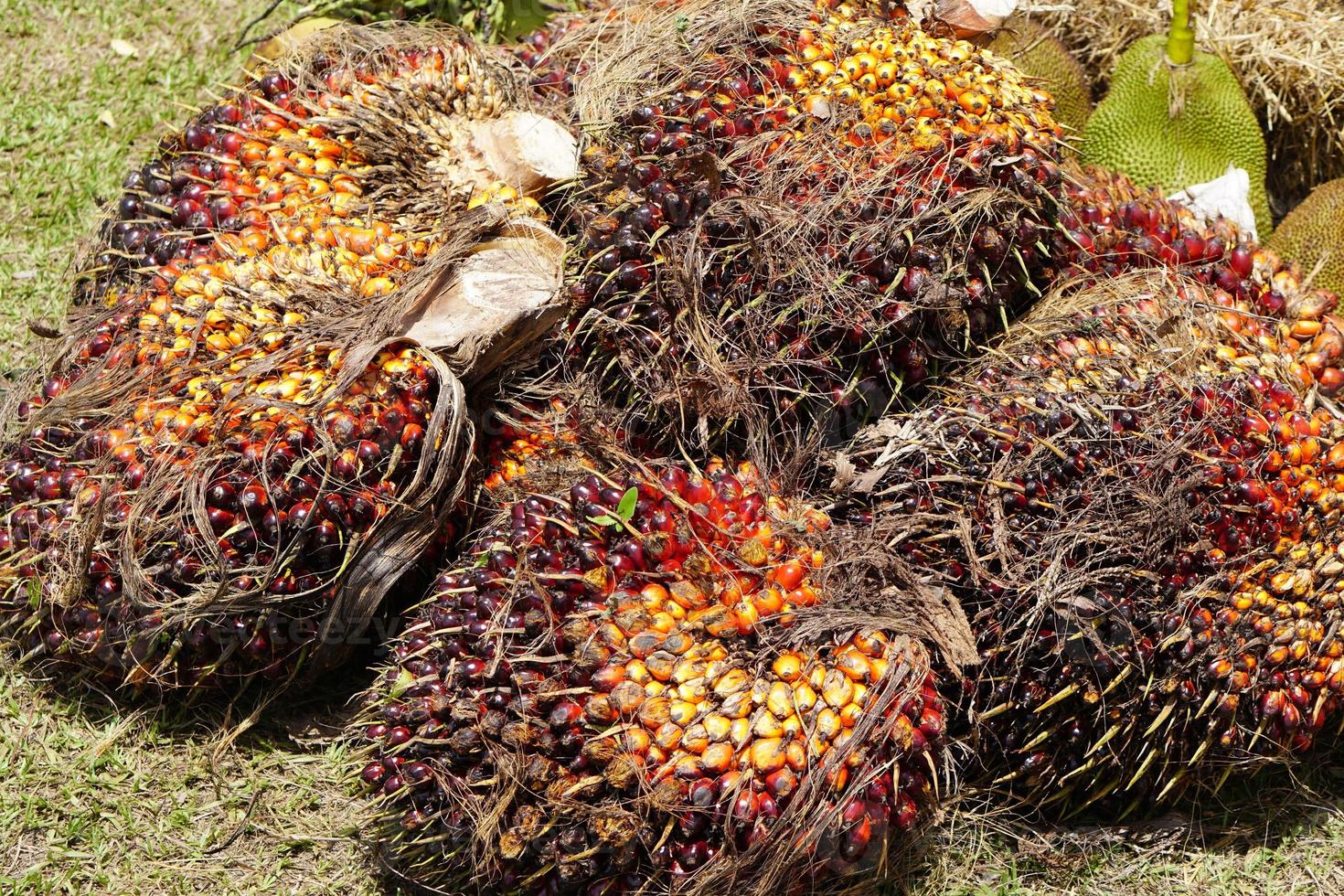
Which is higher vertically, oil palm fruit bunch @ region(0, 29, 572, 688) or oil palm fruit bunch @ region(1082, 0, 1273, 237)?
oil palm fruit bunch @ region(1082, 0, 1273, 237)

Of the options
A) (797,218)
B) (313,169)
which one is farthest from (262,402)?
(797,218)

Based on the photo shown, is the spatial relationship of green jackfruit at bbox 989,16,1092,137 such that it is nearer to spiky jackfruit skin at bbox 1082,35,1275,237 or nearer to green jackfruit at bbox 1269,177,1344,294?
spiky jackfruit skin at bbox 1082,35,1275,237

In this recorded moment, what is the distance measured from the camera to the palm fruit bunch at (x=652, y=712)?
218 cm

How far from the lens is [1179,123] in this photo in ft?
12.0

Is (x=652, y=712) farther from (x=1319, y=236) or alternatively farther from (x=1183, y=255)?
(x=1319, y=236)

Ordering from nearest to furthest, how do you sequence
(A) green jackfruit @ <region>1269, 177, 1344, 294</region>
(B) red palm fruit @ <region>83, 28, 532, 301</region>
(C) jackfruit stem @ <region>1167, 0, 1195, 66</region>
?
1. (B) red palm fruit @ <region>83, 28, 532, 301</region>
2. (A) green jackfruit @ <region>1269, 177, 1344, 294</region>
3. (C) jackfruit stem @ <region>1167, 0, 1195, 66</region>

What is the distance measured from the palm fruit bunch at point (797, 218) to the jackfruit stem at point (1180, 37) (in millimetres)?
1002

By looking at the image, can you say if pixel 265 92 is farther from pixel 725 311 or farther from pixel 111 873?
pixel 111 873

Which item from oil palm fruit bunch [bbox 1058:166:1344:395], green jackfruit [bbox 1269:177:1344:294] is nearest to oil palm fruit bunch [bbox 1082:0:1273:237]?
green jackfruit [bbox 1269:177:1344:294]

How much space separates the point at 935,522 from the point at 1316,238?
1804mm

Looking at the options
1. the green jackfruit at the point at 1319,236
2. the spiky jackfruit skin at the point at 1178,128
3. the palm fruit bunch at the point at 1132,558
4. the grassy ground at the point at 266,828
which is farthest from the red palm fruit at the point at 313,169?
the green jackfruit at the point at 1319,236

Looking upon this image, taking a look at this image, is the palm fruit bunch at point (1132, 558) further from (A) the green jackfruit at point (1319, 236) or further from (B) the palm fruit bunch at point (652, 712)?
(A) the green jackfruit at point (1319, 236)

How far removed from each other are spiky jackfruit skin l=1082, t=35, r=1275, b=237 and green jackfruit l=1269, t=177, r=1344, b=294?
0.12m

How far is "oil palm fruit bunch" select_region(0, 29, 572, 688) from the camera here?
8.18ft
